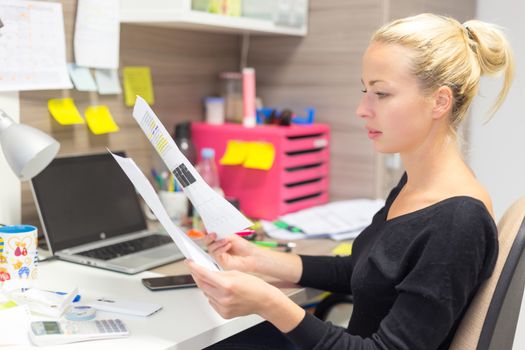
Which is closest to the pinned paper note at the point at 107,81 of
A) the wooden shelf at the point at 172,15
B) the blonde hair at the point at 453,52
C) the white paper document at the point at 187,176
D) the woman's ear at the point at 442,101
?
the wooden shelf at the point at 172,15

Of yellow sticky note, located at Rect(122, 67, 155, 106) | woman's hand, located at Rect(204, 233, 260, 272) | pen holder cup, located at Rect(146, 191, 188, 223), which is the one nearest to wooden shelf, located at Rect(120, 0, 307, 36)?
yellow sticky note, located at Rect(122, 67, 155, 106)

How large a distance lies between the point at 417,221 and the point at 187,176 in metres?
0.40

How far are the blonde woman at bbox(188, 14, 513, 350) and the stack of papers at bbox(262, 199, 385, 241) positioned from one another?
0.47 metres

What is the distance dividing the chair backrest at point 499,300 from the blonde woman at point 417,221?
0.02 m

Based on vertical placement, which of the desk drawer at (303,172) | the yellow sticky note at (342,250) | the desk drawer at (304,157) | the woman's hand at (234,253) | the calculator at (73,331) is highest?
the desk drawer at (304,157)

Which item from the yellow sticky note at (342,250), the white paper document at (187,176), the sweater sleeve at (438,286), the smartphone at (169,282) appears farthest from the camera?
the yellow sticky note at (342,250)

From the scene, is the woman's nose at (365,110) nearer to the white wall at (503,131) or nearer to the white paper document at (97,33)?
the white paper document at (97,33)

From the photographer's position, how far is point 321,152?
2059 millimetres

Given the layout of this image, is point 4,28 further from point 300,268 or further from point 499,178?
point 499,178

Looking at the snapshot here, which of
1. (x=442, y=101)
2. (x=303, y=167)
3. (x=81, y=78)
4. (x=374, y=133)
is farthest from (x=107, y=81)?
(x=442, y=101)

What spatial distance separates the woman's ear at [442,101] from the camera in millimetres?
1117

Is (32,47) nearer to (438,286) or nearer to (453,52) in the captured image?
(453,52)

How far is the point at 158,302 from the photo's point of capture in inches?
48.1

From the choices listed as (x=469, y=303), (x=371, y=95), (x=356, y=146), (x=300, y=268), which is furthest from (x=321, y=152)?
(x=469, y=303)
